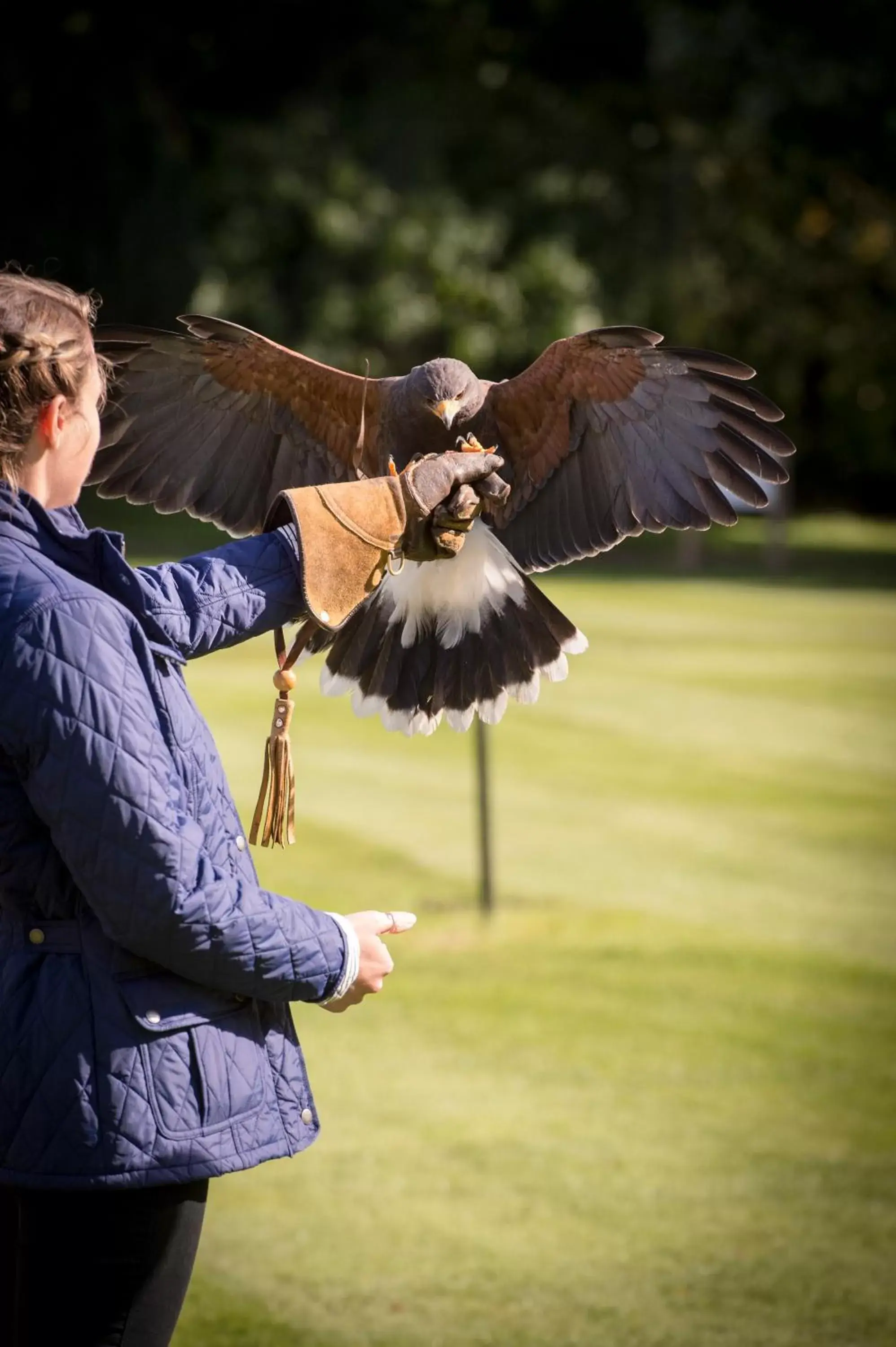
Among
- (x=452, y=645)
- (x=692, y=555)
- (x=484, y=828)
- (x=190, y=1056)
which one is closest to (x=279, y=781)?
(x=190, y=1056)

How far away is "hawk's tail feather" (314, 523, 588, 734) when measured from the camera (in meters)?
2.60

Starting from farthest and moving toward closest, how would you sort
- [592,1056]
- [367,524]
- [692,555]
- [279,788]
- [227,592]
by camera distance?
1. [692,555]
2. [592,1056]
3. [279,788]
4. [367,524]
5. [227,592]

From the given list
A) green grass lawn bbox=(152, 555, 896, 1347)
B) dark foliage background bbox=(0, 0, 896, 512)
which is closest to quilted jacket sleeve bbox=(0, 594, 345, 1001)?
green grass lawn bbox=(152, 555, 896, 1347)

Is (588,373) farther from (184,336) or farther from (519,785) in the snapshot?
(519,785)

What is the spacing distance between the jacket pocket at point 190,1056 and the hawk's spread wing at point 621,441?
1174 millimetres

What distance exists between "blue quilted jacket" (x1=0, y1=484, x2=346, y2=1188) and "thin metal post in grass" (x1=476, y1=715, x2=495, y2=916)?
4.27 m

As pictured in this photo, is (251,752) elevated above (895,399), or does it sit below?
below

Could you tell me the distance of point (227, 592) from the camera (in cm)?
178

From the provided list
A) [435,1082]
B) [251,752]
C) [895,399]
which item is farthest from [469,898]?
[895,399]

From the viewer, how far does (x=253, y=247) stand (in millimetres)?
22922

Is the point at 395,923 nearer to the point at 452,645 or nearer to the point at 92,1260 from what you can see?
the point at 92,1260

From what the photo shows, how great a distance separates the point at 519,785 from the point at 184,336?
644 cm

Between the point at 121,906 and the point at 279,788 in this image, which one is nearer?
the point at 121,906

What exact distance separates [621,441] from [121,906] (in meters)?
1.48
